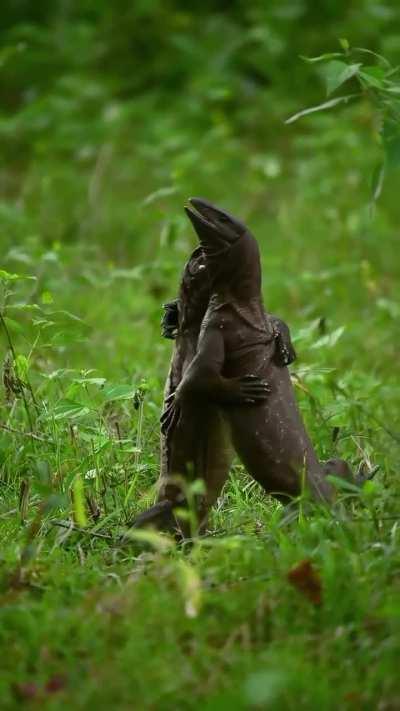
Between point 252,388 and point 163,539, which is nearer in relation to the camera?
point 163,539

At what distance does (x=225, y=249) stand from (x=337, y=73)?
670mm

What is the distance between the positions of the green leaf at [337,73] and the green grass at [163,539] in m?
0.52

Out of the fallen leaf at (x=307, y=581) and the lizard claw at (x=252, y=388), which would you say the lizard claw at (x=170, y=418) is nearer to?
the lizard claw at (x=252, y=388)

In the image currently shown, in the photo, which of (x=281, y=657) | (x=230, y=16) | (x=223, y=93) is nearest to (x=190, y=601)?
(x=281, y=657)

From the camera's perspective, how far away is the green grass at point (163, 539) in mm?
2584

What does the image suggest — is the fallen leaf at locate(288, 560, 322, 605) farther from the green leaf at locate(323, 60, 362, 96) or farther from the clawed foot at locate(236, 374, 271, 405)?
the green leaf at locate(323, 60, 362, 96)

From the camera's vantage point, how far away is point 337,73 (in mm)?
3443

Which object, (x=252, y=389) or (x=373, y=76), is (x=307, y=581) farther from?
(x=373, y=76)

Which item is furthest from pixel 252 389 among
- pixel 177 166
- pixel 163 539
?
pixel 177 166

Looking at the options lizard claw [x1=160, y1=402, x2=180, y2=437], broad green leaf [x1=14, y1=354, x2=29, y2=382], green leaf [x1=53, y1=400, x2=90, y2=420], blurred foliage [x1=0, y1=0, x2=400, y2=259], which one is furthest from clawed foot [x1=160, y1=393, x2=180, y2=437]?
blurred foliage [x1=0, y1=0, x2=400, y2=259]

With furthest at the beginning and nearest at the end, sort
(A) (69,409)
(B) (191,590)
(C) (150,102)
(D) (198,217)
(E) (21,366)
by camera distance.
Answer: (C) (150,102) < (E) (21,366) < (A) (69,409) < (D) (198,217) < (B) (191,590)

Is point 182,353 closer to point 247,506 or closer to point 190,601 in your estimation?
point 247,506

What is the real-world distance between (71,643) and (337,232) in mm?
4616

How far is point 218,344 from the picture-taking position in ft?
10.4
